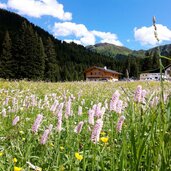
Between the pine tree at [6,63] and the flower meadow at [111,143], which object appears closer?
the flower meadow at [111,143]

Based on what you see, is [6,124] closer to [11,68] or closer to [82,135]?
[82,135]

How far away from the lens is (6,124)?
503 centimetres

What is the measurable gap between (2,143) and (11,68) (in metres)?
66.1

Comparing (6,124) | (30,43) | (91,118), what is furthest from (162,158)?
(30,43)

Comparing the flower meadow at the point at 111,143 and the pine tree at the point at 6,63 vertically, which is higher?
the pine tree at the point at 6,63

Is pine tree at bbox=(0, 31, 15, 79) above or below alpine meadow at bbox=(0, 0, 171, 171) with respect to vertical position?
above

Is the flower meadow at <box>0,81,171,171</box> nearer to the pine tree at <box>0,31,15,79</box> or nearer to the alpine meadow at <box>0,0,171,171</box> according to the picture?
the alpine meadow at <box>0,0,171,171</box>

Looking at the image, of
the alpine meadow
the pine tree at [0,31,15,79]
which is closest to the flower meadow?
the alpine meadow

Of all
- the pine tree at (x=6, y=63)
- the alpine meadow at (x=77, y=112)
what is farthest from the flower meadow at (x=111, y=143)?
the pine tree at (x=6, y=63)

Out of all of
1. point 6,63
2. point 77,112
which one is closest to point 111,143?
point 77,112

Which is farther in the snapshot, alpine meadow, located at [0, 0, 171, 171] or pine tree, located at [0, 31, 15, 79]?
pine tree, located at [0, 31, 15, 79]

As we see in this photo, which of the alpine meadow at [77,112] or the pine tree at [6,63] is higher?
Result: the pine tree at [6,63]

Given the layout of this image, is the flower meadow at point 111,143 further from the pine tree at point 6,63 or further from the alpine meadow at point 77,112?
the pine tree at point 6,63

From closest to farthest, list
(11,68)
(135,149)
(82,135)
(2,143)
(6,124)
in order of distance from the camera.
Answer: (135,149) < (2,143) < (82,135) < (6,124) < (11,68)
